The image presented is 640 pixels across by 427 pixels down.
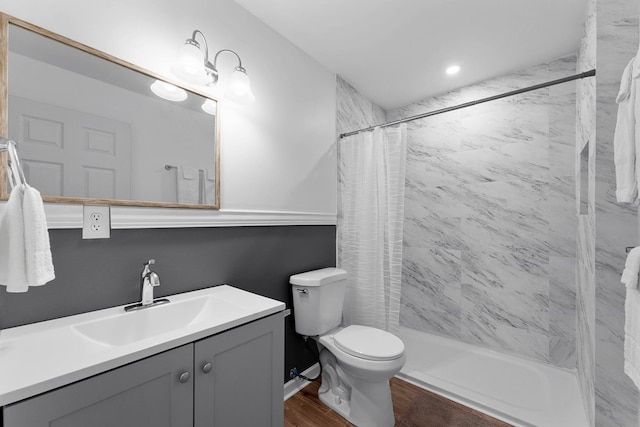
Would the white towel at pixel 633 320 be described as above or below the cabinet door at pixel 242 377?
above

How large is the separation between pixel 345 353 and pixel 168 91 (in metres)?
1.69

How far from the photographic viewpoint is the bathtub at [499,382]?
1.65m

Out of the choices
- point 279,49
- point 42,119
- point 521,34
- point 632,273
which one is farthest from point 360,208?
point 42,119

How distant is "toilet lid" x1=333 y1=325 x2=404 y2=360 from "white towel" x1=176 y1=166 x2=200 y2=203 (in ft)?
3.89

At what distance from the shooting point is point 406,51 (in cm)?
205

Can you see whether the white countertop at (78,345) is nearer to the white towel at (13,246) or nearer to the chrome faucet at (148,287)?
the chrome faucet at (148,287)

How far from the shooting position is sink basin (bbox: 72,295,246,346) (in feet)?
3.29

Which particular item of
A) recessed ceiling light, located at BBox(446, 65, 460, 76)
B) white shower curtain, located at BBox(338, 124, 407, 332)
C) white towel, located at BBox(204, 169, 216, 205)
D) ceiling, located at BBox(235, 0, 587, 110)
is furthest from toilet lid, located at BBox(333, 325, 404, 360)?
recessed ceiling light, located at BBox(446, 65, 460, 76)

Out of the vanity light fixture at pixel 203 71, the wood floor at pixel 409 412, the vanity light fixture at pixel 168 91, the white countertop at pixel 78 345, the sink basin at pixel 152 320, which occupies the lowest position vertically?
the wood floor at pixel 409 412

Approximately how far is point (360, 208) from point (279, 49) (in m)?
1.27

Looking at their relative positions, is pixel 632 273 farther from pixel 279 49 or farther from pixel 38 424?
pixel 279 49

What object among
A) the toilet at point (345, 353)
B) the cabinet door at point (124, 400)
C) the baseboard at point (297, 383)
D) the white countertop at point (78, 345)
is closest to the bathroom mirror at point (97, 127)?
the white countertop at point (78, 345)

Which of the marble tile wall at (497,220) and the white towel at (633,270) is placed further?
the marble tile wall at (497,220)

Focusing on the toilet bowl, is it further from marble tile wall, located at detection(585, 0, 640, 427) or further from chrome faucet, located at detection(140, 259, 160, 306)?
chrome faucet, located at detection(140, 259, 160, 306)
